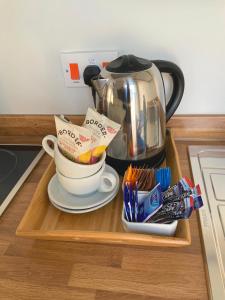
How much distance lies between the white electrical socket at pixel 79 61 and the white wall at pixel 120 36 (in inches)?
0.7

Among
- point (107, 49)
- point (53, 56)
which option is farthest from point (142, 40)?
point (53, 56)

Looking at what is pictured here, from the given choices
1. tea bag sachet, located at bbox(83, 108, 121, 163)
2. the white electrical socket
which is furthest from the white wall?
tea bag sachet, located at bbox(83, 108, 121, 163)

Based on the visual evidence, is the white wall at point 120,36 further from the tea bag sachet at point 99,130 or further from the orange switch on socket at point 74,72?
the tea bag sachet at point 99,130

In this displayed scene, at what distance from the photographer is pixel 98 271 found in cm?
44

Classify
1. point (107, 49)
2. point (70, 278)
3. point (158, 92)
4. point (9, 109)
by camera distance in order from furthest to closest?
1. point (9, 109)
2. point (107, 49)
3. point (158, 92)
4. point (70, 278)

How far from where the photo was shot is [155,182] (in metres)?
0.53

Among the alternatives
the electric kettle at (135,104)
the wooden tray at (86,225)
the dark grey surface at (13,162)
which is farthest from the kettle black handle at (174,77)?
the dark grey surface at (13,162)

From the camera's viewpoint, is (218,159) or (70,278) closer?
(70,278)

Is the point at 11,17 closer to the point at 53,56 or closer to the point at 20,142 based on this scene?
the point at 53,56

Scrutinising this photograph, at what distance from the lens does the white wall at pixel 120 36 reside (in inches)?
24.0

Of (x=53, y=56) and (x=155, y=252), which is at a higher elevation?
(x=53, y=56)

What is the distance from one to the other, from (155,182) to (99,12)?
43 cm

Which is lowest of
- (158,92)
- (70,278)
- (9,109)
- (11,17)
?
(70,278)

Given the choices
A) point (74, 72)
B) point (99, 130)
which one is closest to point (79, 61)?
point (74, 72)
